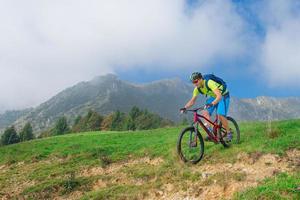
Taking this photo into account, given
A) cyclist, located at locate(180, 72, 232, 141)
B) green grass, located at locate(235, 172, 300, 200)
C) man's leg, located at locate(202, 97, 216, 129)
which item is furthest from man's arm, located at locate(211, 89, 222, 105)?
green grass, located at locate(235, 172, 300, 200)

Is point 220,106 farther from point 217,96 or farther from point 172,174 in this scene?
point 172,174

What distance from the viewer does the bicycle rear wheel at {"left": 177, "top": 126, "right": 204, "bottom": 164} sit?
1526cm

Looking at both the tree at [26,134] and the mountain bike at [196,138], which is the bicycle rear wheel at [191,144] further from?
the tree at [26,134]

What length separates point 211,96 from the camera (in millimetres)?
16500

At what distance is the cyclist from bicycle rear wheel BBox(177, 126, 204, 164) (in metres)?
0.82

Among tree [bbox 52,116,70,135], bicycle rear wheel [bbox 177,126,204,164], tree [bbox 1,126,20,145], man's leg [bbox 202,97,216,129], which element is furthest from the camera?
tree [bbox 52,116,70,135]

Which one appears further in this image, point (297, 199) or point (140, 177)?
point (140, 177)

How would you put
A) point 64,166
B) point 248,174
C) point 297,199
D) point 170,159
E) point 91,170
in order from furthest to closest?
point 64,166
point 91,170
point 170,159
point 248,174
point 297,199

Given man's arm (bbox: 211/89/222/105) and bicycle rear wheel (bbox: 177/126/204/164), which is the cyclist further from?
bicycle rear wheel (bbox: 177/126/204/164)

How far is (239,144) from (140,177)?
4.51 metres

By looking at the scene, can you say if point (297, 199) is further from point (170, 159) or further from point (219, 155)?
point (170, 159)

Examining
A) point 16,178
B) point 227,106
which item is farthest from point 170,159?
point 16,178

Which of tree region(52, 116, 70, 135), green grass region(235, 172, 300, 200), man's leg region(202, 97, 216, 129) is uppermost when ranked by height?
tree region(52, 116, 70, 135)

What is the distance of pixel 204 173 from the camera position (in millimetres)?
14508
